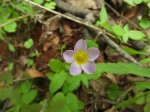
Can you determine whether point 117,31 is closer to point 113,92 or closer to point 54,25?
point 113,92

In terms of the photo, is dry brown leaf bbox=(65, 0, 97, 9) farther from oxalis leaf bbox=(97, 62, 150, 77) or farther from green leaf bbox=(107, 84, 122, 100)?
oxalis leaf bbox=(97, 62, 150, 77)

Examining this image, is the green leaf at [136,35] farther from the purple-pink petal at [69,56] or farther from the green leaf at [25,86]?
the green leaf at [25,86]

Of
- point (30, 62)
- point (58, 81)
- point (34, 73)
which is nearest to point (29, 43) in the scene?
point (30, 62)

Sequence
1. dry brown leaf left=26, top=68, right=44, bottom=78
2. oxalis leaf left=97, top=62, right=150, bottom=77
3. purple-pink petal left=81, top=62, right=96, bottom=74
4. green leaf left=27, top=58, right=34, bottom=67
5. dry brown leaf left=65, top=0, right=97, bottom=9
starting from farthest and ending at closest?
dry brown leaf left=65, top=0, right=97, bottom=9, green leaf left=27, top=58, right=34, bottom=67, dry brown leaf left=26, top=68, right=44, bottom=78, purple-pink petal left=81, top=62, right=96, bottom=74, oxalis leaf left=97, top=62, right=150, bottom=77

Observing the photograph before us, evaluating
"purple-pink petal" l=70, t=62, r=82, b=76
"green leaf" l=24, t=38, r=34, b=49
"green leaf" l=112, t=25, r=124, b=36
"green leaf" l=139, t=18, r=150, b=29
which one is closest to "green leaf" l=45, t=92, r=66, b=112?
"purple-pink petal" l=70, t=62, r=82, b=76

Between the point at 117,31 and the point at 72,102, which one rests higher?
the point at 117,31

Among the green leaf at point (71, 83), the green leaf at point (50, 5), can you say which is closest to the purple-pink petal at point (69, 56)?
the green leaf at point (71, 83)

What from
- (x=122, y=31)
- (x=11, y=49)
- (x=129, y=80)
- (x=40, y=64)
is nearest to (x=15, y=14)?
(x=11, y=49)
